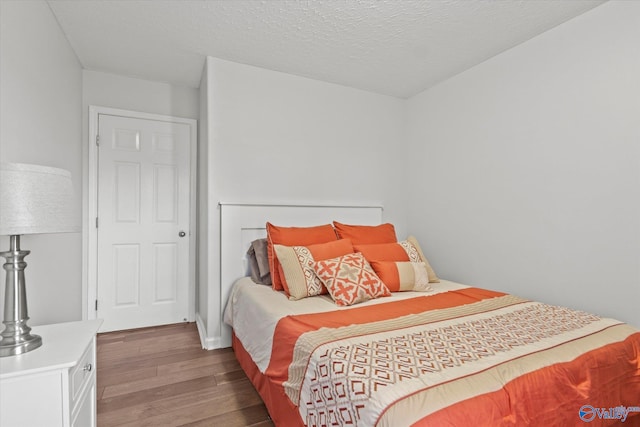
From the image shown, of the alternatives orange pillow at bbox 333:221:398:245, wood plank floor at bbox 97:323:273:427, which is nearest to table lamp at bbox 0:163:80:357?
wood plank floor at bbox 97:323:273:427

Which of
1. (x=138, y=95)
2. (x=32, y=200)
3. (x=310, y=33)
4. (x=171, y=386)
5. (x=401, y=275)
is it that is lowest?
(x=171, y=386)

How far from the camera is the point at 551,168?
2.17m

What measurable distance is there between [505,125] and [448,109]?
2.10ft

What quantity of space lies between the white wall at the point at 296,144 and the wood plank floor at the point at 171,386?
13.2 inches

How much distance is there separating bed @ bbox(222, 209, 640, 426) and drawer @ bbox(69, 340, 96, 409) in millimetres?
789

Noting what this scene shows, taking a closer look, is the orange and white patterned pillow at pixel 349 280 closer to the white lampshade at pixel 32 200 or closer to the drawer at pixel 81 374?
the drawer at pixel 81 374

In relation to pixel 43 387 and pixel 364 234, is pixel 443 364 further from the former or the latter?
pixel 364 234

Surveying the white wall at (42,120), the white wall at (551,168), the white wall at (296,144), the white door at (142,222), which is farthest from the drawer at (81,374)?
the white wall at (551,168)

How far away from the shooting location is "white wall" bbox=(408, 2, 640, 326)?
183 centimetres

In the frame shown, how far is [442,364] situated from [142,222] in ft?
9.70

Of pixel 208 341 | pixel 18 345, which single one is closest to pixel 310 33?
pixel 18 345

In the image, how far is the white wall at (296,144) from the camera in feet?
8.55

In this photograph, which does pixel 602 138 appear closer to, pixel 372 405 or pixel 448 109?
pixel 448 109

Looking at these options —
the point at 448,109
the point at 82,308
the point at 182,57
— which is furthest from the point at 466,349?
the point at 82,308
